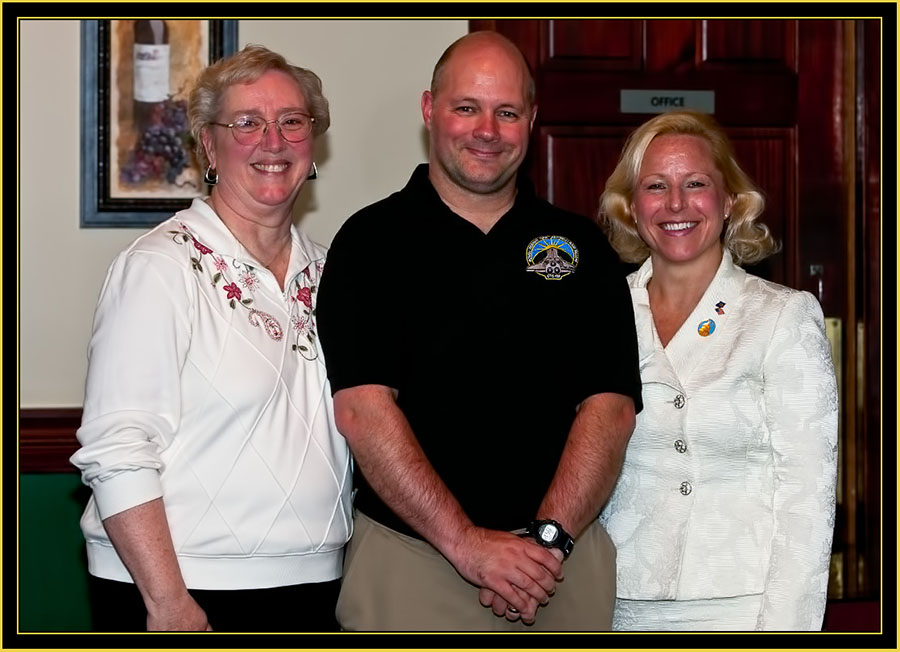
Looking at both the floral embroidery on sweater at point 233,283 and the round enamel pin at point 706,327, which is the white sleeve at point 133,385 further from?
the round enamel pin at point 706,327

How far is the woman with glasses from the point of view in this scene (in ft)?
6.23

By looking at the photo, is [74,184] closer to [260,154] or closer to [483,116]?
[260,154]

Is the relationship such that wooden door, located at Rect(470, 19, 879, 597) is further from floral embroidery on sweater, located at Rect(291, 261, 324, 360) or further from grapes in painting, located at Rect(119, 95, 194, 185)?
floral embroidery on sweater, located at Rect(291, 261, 324, 360)

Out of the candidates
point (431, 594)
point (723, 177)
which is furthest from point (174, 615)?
point (723, 177)

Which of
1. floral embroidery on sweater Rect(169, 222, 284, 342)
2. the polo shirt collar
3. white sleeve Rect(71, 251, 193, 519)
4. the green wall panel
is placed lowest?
the green wall panel

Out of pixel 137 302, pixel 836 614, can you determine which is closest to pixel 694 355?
pixel 137 302

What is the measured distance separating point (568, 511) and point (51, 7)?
6.56 feet

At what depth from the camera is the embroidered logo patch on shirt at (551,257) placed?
217 cm

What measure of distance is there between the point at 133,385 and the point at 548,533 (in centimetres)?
86

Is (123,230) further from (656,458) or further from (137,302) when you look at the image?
(656,458)

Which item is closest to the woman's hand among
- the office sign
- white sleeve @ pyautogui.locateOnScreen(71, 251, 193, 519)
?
white sleeve @ pyautogui.locateOnScreen(71, 251, 193, 519)

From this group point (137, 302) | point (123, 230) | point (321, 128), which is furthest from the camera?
point (123, 230)

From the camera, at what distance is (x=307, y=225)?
122 inches

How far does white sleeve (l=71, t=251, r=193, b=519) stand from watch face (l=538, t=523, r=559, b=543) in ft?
2.47
